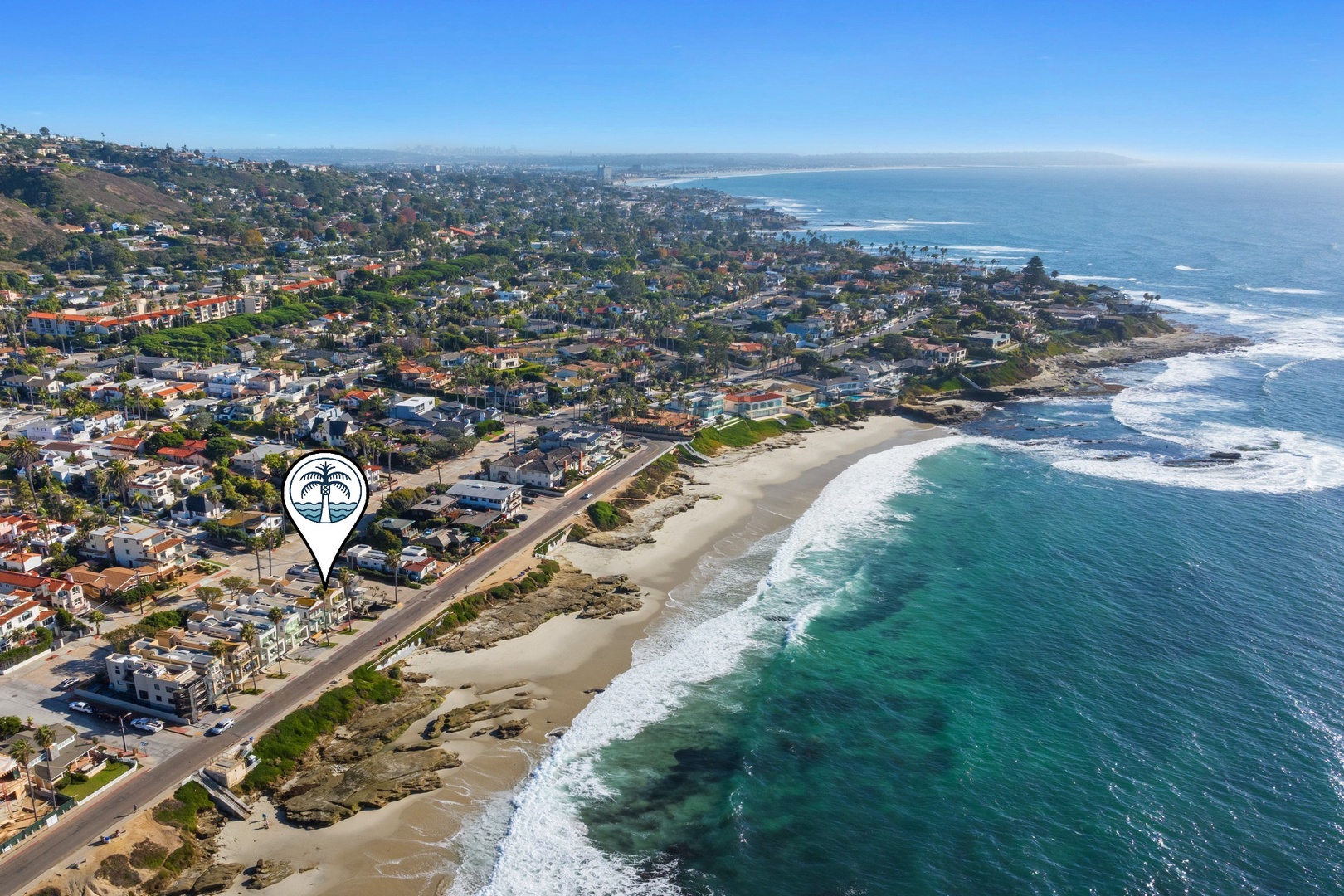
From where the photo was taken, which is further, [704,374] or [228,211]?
[228,211]

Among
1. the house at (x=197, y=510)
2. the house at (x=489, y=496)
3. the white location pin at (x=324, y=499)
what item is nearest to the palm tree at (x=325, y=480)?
the white location pin at (x=324, y=499)

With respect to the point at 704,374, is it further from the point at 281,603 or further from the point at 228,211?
the point at 228,211

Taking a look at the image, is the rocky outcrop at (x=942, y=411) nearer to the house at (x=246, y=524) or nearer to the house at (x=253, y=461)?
the house at (x=253, y=461)

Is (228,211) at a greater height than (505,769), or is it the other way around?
(228,211)

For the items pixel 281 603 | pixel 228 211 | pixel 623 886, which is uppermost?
pixel 228 211

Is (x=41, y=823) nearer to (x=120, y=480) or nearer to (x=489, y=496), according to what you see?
(x=489, y=496)

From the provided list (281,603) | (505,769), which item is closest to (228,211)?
(281,603)

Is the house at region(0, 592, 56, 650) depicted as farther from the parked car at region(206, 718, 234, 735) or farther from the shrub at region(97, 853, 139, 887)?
the shrub at region(97, 853, 139, 887)
